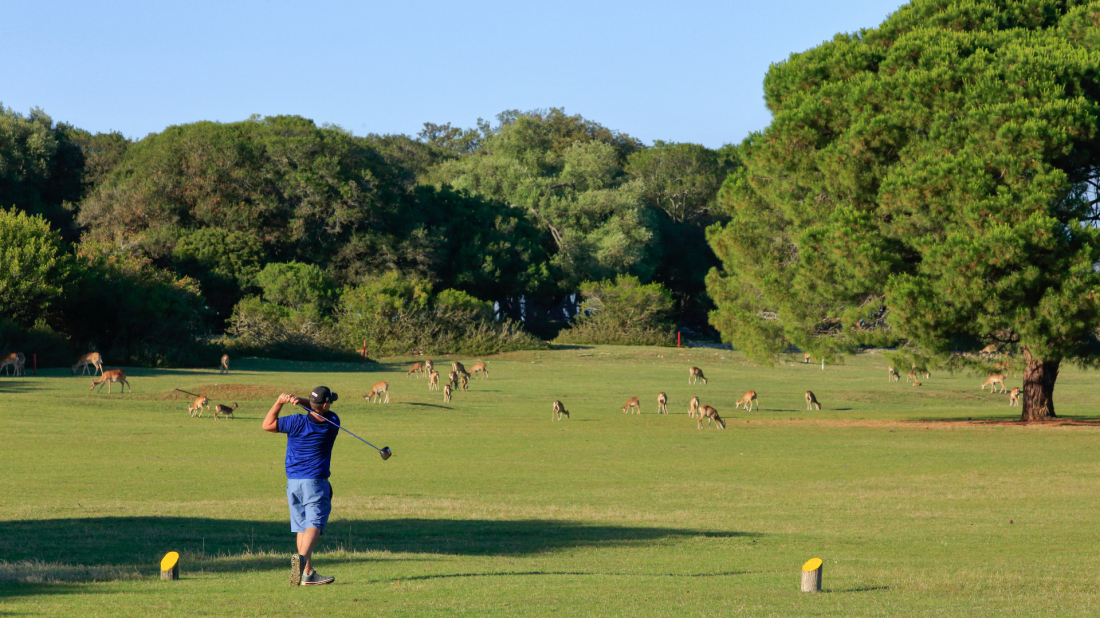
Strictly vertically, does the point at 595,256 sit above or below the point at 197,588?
above

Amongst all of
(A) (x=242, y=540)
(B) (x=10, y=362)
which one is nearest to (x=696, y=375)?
(B) (x=10, y=362)

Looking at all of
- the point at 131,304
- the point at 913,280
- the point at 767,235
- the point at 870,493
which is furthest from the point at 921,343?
the point at 131,304

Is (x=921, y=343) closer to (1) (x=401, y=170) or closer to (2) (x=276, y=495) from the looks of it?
(2) (x=276, y=495)

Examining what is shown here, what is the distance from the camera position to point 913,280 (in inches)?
1080

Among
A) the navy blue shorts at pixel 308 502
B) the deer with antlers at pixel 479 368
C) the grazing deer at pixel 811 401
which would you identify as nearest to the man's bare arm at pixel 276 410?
the navy blue shorts at pixel 308 502

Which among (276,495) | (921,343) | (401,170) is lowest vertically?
(276,495)

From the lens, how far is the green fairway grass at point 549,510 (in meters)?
9.31

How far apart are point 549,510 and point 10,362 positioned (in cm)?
2861

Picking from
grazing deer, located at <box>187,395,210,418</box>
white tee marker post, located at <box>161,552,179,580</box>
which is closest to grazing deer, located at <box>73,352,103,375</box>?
grazing deer, located at <box>187,395,210,418</box>

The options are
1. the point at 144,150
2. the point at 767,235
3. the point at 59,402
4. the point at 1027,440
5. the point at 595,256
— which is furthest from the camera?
the point at 595,256

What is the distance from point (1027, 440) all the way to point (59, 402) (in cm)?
2528

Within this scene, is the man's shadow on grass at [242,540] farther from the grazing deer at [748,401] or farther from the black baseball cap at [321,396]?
the grazing deer at [748,401]

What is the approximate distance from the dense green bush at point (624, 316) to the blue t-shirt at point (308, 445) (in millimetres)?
59025

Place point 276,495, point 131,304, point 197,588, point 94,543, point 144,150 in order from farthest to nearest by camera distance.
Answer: point 144,150 → point 131,304 → point 276,495 → point 94,543 → point 197,588
